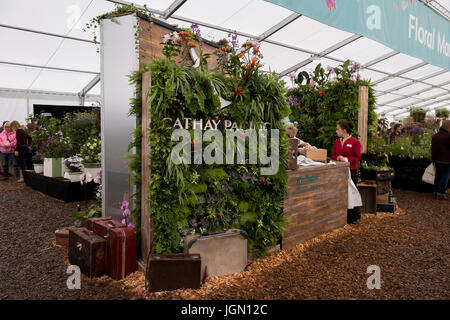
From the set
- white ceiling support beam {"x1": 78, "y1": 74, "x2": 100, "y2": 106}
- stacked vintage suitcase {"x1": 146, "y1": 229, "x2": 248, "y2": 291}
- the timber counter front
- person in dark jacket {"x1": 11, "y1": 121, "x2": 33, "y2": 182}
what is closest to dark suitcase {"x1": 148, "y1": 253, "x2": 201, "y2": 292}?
stacked vintage suitcase {"x1": 146, "y1": 229, "x2": 248, "y2": 291}

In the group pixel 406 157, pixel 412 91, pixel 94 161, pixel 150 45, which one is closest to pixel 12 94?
pixel 94 161

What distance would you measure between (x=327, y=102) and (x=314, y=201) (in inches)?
99.7

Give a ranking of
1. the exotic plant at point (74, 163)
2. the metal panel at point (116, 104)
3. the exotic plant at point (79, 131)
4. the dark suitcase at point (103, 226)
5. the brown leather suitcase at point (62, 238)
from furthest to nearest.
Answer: the exotic plant at point (79, 131) < the exotic plant at point (74, 163) < the brown leather suitcase at point (62, 238) < the metal panel at point (116, 104) < the dark suitcase at point (103, 226)

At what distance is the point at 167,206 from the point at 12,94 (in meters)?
10.4

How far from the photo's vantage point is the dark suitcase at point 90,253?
2.62m

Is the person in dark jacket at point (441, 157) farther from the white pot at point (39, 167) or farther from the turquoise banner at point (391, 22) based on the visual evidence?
the white pot at point (39, 167)

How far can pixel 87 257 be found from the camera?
2.65 metres

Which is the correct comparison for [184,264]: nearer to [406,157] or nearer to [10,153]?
[406,157]

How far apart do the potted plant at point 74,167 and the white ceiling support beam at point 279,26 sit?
5526mm

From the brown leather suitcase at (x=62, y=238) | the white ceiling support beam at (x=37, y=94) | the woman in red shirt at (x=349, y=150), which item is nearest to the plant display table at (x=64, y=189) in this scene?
the brown leather suitcase at (x=62, y=238)

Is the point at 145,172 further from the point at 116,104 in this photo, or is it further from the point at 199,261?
the point at 116,104

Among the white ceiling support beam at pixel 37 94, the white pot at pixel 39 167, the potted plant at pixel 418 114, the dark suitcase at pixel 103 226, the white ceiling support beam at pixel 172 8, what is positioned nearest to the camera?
the dark suitcase at pixel 103 226

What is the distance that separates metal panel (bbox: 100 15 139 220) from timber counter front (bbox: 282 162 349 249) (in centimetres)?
173
